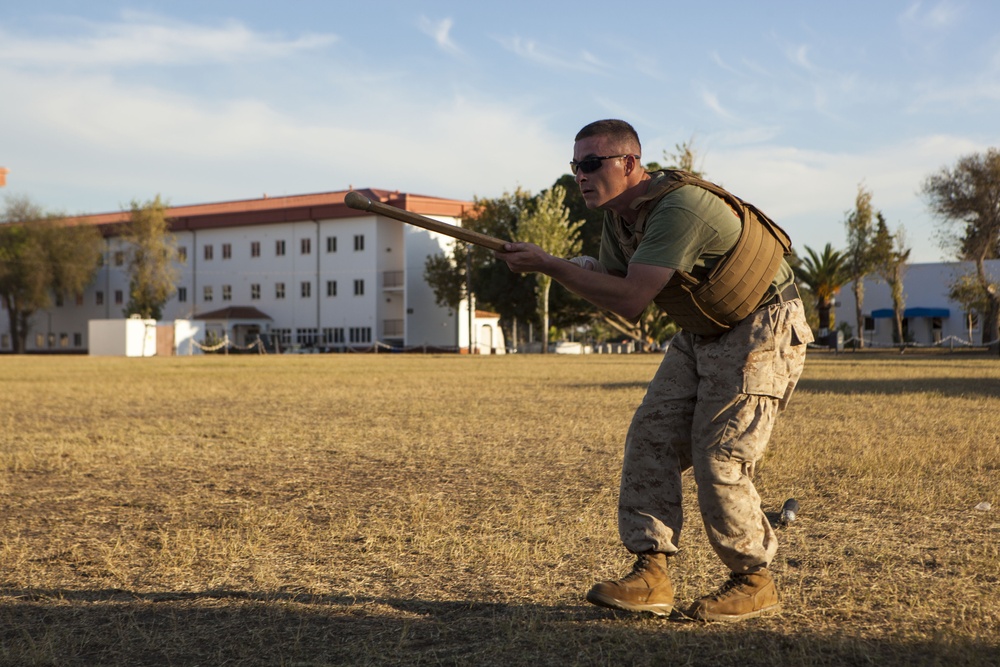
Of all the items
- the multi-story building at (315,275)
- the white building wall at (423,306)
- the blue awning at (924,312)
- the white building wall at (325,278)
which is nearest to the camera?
the blue awning at (924,312)

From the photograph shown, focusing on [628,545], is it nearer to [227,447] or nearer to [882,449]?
[882,449]

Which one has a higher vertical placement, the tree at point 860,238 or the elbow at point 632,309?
the tree at point 860,238

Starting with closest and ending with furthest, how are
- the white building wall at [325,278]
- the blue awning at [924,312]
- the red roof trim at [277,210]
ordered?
the blue awning at [924,312]
the red roof trim at [277,210]
the white building wall at [325,278]

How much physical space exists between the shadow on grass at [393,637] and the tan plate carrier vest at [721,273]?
3.60 ft

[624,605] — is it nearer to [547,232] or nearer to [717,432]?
[717,432]

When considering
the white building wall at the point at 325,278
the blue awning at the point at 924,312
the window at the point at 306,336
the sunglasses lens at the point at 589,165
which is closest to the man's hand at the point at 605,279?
the sunglasses lens at the point at 589,165

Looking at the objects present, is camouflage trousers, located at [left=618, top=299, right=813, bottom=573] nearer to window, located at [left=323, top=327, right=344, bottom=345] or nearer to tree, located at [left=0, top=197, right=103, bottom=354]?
window, located at [left=323, top=327, right=344, bottom=345]

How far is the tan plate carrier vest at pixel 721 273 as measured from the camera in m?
3.64

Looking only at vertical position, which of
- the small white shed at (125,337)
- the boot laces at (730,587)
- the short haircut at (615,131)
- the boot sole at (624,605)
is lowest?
the boot sole at (624,605)

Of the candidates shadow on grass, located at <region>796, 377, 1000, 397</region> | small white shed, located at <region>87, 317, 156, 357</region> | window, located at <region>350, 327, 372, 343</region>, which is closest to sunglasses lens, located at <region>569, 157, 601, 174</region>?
shadow on grass, located at <region>796, 377, 1000, 397</region>

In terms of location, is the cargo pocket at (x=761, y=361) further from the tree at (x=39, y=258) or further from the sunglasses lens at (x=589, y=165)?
the tree at (x=39, y=258)

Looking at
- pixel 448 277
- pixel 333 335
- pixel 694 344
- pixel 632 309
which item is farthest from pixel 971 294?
pixel 632 309

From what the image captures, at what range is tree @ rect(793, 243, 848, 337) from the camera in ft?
205

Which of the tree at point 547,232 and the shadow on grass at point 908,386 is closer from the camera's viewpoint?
the shadow on grass at point 908,386
